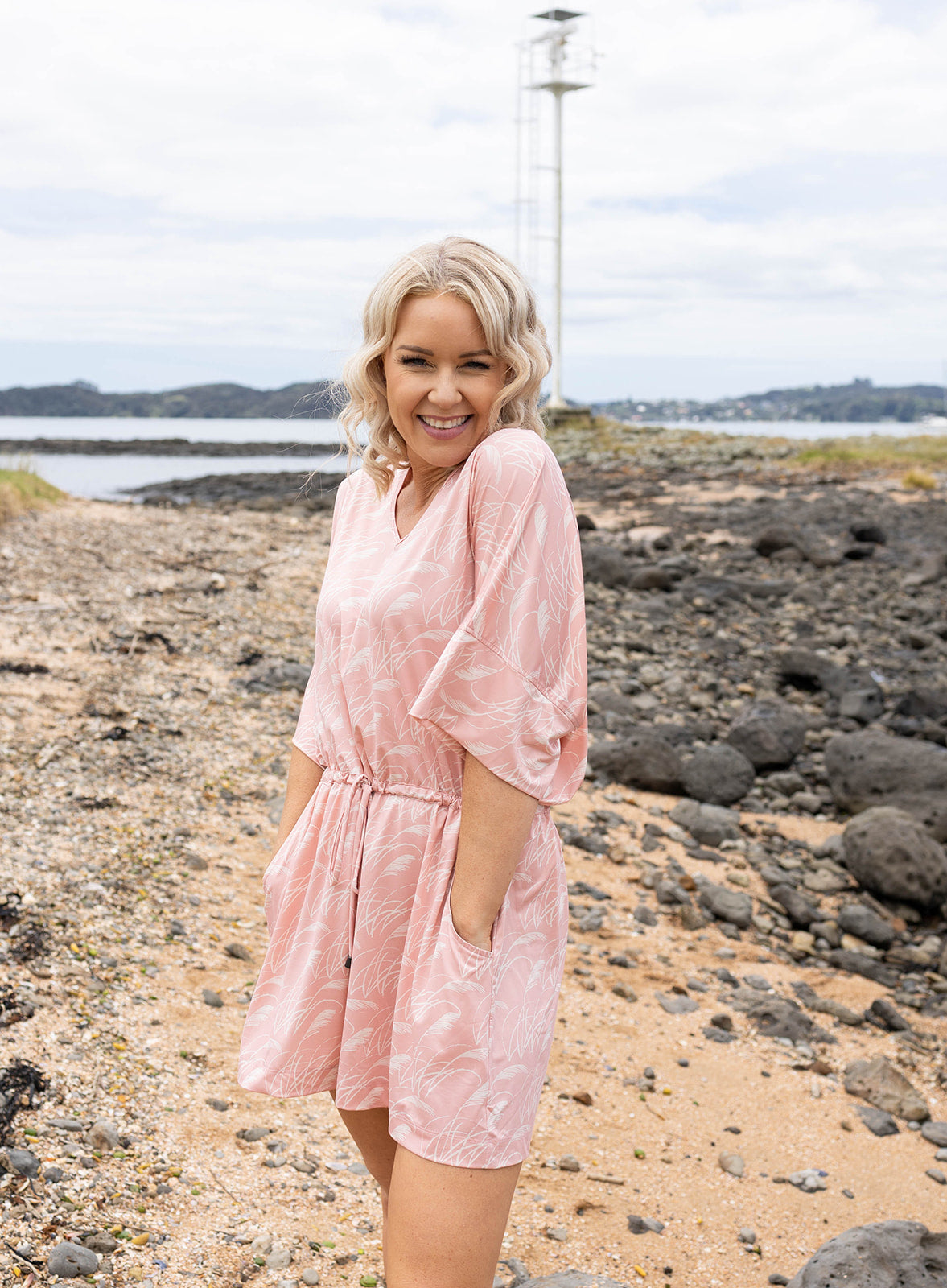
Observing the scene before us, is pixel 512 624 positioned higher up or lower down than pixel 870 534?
higher up

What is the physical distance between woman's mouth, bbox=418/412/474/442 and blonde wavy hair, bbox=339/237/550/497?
0.17 ft

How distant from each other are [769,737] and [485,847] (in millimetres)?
6417

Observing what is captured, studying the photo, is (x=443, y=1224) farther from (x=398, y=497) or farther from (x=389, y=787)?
(x=398, y=497)

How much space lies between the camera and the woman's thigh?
68.1 inches

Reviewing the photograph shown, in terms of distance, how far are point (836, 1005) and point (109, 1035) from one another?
3298mm

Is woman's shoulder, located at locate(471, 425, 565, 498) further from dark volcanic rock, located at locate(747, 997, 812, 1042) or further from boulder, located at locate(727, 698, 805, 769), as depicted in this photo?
boulder, located at locate(727, 698, 805, 769)

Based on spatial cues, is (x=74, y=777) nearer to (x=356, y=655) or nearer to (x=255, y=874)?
(x=255, y=874)

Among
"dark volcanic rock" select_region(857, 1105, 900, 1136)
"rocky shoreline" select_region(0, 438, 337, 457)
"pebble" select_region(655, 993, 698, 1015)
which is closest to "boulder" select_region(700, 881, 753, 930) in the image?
"pebble" select_region(655, 993, 698, 1015)

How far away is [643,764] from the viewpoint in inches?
285

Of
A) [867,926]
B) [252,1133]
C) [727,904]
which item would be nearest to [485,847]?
[252,1133]

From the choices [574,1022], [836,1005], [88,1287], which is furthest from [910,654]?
[88,1287]

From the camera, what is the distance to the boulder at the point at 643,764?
7204 mm

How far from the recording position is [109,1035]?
3566mm

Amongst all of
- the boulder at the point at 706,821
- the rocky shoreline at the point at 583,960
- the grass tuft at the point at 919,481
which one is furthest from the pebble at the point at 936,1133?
the grass tuft at the point at 919,481
